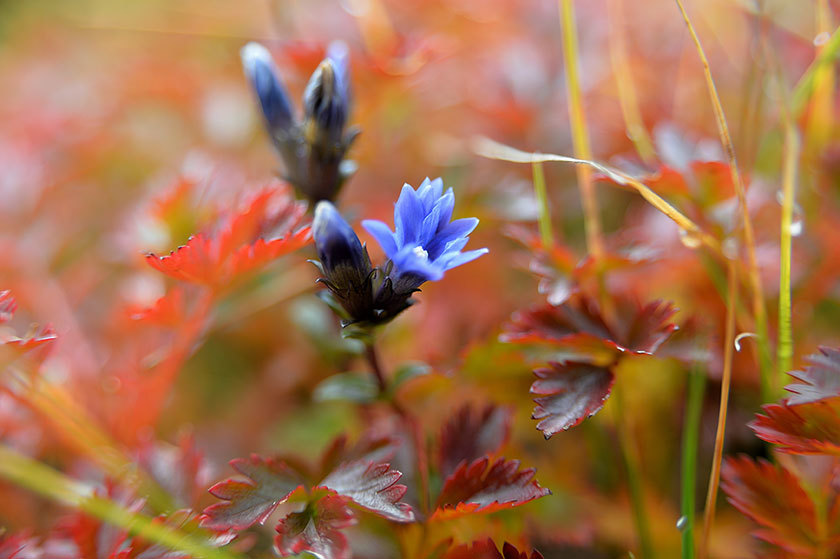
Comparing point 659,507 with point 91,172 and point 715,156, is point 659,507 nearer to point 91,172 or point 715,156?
point 715,156

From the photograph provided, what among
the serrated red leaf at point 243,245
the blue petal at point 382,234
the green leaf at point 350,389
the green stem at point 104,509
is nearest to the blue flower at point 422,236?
the blue petal at point 382,234

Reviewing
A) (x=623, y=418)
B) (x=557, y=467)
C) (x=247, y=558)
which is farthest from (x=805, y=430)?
(x=247, y=558)

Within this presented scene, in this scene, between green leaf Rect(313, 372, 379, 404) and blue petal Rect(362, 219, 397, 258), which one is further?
green leaf Rect(313, 372, 379, 404)

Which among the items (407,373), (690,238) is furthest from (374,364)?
(690,238)

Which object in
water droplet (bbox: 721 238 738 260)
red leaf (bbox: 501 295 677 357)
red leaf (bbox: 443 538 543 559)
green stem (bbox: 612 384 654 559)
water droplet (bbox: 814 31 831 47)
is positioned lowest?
green stem (bbox: 612 384 654 559)

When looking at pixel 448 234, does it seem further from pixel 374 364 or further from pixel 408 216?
pixel 374 364

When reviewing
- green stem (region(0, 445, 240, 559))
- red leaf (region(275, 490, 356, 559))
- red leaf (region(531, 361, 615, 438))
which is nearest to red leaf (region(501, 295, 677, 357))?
red leaf (region(531, 361, 615, 438))

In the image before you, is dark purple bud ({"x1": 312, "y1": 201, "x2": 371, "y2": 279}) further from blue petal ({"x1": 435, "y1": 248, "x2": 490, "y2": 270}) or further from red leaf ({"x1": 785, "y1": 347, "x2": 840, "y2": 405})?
red leaf ({"x1": 785, "y1": 347, "x2": 840, "y2": 405})
